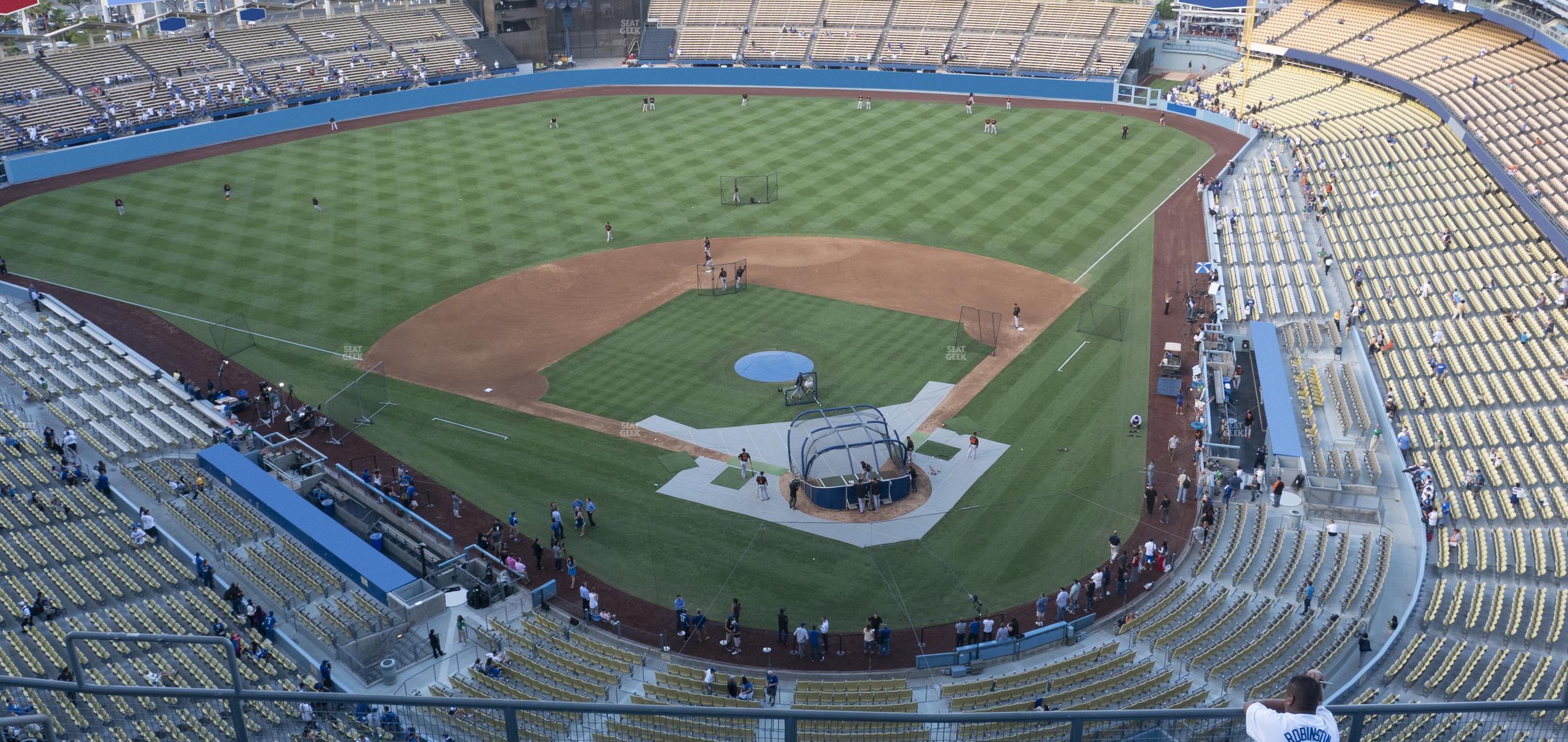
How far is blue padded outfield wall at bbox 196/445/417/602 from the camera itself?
93.5 feet

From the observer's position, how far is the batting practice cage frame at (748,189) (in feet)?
190

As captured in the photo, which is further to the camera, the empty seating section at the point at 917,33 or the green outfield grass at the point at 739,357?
the empty seating section at the point at 917,33

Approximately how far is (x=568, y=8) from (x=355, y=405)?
53877 mm

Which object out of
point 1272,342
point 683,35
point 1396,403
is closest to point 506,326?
point 1272,342

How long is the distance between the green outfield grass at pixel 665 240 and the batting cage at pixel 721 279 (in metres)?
4.35

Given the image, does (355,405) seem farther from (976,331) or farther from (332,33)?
(332,33)

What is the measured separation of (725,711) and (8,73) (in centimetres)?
7331

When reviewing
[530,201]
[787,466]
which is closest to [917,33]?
[530,201]

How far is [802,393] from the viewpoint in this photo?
3881cm

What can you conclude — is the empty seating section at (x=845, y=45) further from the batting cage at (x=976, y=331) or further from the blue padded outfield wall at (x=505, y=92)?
the batting cage at (x=976, y=331)

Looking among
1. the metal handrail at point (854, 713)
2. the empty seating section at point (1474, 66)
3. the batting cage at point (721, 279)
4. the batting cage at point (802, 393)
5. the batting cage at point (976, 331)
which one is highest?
the empty seating section at point (1474, 66)

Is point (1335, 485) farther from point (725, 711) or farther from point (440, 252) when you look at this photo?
point (440, 252)

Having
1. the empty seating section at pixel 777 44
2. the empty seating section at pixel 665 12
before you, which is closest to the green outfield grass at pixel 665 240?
the empty seating section at pixel 777 44

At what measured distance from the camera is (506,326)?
44781 millimetres
